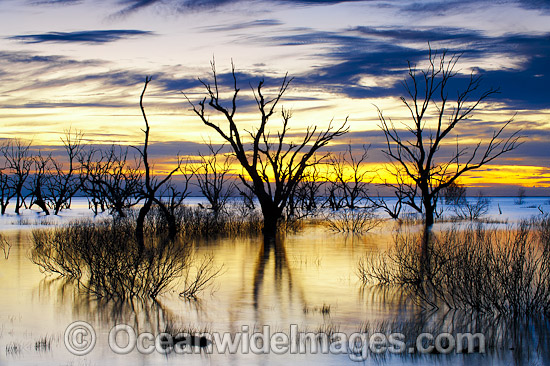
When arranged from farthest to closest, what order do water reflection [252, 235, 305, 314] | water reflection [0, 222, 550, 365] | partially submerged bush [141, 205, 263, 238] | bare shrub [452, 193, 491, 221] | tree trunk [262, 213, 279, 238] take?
bare shrub [452, 193, 491, 221] < tree trunk [262, 213, 279, 238] < partially submerged bush [141, 205, 263, 238] < water reflection [252, 235, 305, 314] < water reflection [0, 222, 550, 365]

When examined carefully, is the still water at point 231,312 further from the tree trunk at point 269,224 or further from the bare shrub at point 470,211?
the bare shrub at point 470,211

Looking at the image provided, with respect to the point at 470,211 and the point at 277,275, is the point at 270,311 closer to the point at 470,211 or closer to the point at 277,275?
the point at 277,275

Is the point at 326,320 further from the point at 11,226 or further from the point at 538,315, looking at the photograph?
the point at 11,226

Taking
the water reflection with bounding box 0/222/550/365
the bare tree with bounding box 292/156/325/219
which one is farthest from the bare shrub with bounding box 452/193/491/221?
the water reflection with bounding box 0/222/550/365

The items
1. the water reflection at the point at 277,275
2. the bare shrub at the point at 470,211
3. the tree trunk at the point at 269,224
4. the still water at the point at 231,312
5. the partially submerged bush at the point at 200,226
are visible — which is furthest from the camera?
the bare shrub at the point at 470,211

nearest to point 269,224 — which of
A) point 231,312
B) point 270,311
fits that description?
point 270,311

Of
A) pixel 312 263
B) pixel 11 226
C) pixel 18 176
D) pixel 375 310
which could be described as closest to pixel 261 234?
pixel 312 263

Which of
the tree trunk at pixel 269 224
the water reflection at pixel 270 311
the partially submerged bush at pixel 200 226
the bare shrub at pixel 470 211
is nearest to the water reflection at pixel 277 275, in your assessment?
the water reflection at pixel 270 311

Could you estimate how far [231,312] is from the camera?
10.6 meters

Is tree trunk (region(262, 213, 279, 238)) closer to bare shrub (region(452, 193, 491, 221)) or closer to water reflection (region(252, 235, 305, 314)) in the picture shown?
water reflection (region(252, 235, 305, 314))

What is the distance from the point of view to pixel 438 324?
367 inches

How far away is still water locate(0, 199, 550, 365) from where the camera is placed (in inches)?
299

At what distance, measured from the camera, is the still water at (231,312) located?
760cm

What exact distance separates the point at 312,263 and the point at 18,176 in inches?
1522
